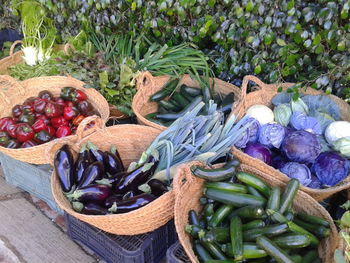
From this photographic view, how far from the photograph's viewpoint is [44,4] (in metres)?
3.43

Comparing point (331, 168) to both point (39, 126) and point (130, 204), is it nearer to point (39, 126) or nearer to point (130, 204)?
point (130, 204)

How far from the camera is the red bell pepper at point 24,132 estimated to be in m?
2.49

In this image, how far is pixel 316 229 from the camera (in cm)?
172

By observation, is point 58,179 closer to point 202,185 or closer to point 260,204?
point 202,185

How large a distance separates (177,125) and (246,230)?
0.81m

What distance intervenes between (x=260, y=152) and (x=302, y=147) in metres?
0.25

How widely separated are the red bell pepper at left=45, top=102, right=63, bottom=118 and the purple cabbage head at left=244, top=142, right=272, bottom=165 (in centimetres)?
147

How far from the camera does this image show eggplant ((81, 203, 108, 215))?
185cm

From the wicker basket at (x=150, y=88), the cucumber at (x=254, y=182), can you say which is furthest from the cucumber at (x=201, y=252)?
the wicker basket at (x=150, y=88)

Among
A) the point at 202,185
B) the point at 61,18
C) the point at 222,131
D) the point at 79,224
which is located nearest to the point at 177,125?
the point at 222,131

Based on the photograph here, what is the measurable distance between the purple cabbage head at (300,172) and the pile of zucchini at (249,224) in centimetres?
27

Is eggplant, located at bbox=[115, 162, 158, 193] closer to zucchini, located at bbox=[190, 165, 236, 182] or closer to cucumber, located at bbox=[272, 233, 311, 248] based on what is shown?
zucchini, located at bbox=[190, 165, 236, 182]

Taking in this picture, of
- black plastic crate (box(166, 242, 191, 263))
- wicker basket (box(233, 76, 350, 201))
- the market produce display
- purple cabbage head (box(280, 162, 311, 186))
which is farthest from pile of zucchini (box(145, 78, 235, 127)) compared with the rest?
black plastic crate (box(166, 242, 191, 263))

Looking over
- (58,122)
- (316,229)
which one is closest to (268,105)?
(316,229)
